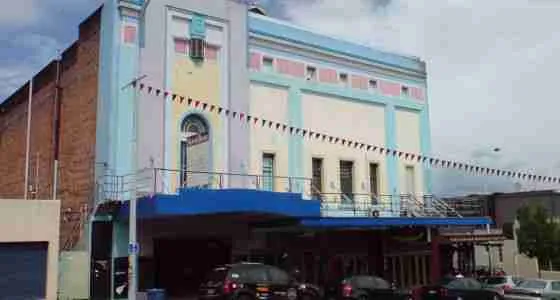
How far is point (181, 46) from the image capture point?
1089 inches

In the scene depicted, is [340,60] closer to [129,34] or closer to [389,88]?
[389,88]

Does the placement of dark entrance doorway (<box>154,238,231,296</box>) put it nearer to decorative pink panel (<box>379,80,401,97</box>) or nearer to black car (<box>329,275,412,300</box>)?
black car (<box>329,275,412,300</box>)

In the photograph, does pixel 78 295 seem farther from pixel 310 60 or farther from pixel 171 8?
pixel 310 60

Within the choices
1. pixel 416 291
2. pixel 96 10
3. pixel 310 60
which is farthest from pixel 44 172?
pixel 416 291

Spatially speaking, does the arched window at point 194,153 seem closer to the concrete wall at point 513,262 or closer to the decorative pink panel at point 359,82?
the decorative pink panel at point 359,82

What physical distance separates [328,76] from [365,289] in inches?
466

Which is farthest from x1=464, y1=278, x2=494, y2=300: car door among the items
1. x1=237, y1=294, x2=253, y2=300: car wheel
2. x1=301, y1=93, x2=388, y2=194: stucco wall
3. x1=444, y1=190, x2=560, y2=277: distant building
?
x1=444, y1=190, x2=560, y2=277: distant building

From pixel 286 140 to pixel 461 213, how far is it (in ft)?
34.4

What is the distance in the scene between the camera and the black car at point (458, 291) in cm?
2530

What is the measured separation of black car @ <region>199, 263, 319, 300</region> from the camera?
20578mm

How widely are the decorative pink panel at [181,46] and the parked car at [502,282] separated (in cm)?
1614

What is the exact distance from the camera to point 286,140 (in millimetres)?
30641

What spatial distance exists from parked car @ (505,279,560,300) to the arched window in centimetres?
1289

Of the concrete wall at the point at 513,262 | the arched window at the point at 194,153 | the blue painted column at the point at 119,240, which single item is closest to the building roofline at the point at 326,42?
the arched window at the point at 194,153
